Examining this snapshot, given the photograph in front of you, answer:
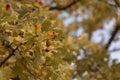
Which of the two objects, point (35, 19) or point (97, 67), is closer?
point (35, 19)

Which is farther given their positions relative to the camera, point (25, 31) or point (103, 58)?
point (103, 58)

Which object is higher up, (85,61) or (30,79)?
(85,61)

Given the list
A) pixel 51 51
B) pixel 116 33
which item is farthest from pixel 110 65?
pixel 116 33

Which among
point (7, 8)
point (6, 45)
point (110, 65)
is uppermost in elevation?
point (110, 65)

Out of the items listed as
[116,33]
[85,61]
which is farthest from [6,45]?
[116,33]

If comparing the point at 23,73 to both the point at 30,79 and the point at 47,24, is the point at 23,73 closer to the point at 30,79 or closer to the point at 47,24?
the point at 30,79

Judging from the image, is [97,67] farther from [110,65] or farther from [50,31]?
[50,31]

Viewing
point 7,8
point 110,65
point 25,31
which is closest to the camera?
point 25,31

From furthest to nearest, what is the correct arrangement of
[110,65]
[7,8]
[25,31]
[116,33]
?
[116,33], [110,65], [7,8], [25,31]

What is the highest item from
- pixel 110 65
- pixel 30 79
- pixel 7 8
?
pixel 110 65
